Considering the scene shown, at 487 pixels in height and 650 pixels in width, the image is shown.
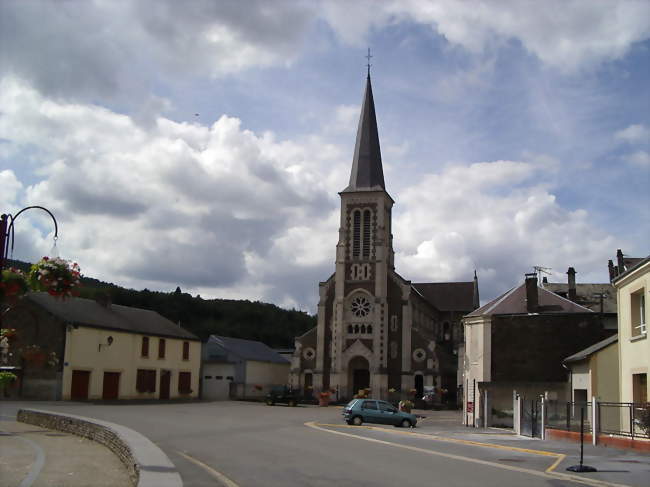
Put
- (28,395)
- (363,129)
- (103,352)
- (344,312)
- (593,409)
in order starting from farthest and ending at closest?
(363,129) < (344,312) < (103,352) < (28,395) < (593,409)

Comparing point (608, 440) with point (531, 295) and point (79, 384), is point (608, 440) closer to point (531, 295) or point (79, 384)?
point (531, 295)

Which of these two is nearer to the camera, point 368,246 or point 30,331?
point 30,331

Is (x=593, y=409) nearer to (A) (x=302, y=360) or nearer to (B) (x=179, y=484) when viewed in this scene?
(B) (x=179, y=484)

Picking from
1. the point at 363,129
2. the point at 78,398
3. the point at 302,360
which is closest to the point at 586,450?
the point at 78,398

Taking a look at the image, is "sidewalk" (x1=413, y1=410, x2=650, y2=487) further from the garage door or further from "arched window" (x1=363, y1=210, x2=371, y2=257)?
the garage door

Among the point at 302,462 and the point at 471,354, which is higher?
the point at 471,354

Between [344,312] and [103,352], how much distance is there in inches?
963

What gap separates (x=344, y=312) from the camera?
65250 mm

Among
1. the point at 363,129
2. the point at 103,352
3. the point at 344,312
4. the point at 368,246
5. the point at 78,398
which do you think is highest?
the point at 363,129

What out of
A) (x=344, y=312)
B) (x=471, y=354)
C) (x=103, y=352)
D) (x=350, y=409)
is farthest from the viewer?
(x=344, y=312)

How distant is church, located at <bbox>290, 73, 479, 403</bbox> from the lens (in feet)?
205

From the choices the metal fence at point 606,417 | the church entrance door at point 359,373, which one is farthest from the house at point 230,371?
the metal fence at point 606,417

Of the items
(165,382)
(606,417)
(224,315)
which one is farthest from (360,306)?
(224,315)

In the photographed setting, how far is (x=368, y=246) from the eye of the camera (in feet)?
219
